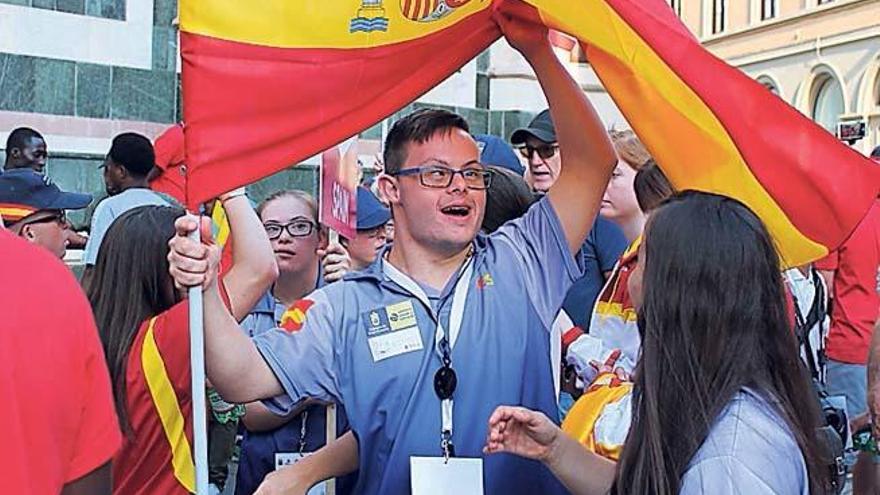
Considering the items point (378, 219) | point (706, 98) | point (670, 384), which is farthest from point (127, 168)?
point (670, 384)

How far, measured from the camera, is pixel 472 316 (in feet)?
10.6

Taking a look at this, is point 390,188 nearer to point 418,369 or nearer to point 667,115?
point 418,369

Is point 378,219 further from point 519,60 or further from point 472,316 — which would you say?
point 519,60

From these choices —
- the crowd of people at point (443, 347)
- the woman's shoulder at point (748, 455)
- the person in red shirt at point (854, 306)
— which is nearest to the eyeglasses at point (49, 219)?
the crowd of people at point (443, 347)

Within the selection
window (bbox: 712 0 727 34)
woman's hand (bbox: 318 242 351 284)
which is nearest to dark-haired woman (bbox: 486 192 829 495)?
woman's hand (bbox: 318 242 351 284)

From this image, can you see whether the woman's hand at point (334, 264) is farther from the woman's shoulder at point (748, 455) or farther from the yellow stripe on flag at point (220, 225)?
the woman's shoulder at point (748, 455)

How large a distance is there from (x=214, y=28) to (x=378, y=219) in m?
2.21

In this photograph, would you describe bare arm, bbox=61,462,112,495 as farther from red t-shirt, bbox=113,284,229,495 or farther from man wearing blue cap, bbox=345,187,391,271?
man wearing blue cap, bbox=345,187,391,271

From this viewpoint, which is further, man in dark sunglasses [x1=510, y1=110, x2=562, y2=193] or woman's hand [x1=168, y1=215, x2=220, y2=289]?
man in dark sunglasses [x1=510, y1=110, x2=562, y2=193]

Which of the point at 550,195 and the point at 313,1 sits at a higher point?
the point at 313,1

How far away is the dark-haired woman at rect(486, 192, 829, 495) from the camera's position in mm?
2383

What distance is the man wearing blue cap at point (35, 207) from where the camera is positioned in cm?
490

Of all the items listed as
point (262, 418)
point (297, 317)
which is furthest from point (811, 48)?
point (297, 317)

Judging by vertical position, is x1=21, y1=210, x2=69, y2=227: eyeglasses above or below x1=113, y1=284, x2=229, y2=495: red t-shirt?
above
